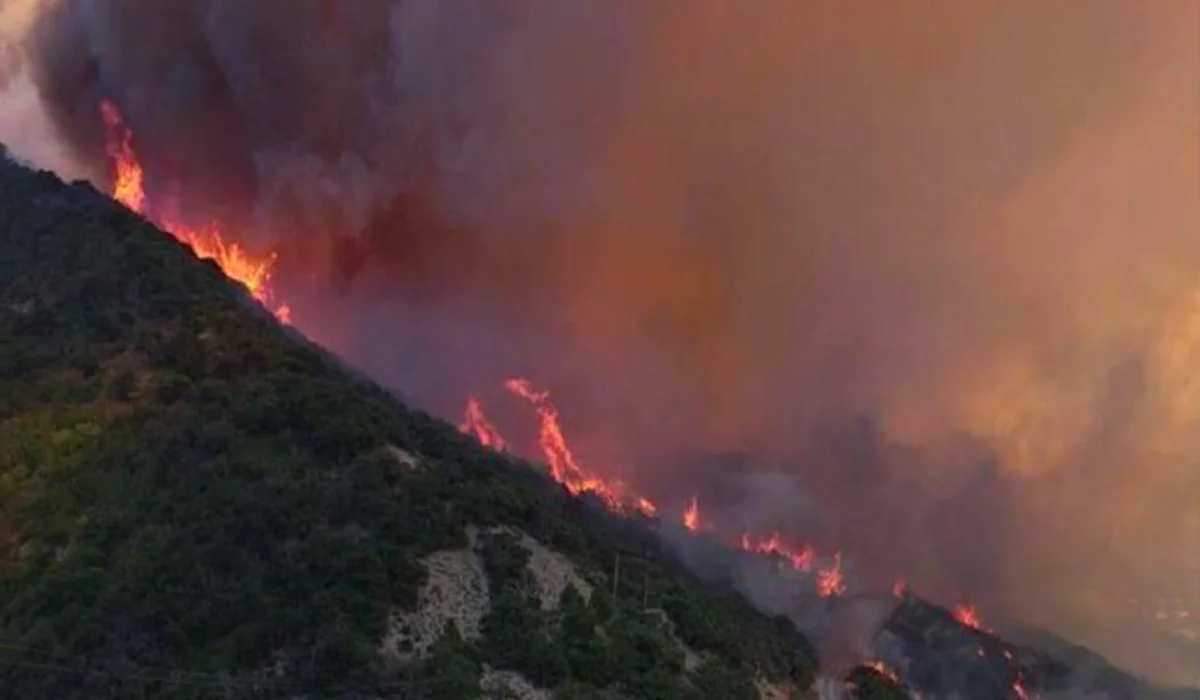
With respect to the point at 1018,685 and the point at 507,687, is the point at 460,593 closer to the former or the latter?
the point at 507,687

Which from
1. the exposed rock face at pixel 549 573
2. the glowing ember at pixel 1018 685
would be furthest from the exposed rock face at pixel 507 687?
the glowing ember at pixel 1018 685

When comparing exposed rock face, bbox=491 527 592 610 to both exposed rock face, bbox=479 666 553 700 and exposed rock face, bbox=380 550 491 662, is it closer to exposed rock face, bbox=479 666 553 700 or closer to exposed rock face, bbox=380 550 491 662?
exposed rock face, bbox=380 550 491 662

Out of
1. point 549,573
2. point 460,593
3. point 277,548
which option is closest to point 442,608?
point 460,593

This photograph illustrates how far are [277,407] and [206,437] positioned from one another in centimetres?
376

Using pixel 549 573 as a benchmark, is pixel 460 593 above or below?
below

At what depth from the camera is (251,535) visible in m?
53.5

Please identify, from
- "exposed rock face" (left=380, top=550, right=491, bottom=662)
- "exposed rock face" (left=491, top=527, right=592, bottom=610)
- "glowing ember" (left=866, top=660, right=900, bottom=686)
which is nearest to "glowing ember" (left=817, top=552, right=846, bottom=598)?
"glowing ember" (left=866, top=660, right=900, bottom=686)

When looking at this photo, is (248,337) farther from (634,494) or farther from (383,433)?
(634,494)

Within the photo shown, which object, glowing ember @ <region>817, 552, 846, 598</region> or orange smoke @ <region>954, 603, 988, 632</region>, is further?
orange smoke @ <region>954, 603, 988, 632</region>

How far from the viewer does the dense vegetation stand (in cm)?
4831

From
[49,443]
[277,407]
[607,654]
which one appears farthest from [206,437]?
[607,654]

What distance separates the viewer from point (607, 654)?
52.2 meters

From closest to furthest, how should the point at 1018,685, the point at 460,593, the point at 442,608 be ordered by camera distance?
1. the point at 442,608
2. the point at 460,593
3. the point at 1018,685

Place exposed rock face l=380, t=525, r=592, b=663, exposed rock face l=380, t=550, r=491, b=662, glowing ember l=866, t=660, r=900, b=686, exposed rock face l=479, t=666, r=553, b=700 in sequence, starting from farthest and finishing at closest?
glowing ember l=866, t=660, r=900, b=686, exposed rock face l=380, t=525, r=592, b=663, exposed rock face l=380, t=550, r=491, b=662, exposed rock face l=479, t=666, r=553, b=700
